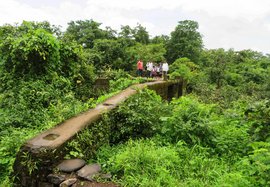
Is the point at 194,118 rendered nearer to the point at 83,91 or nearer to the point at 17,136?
the point at 17,136

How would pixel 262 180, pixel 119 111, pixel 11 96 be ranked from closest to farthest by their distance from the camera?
pixel 262 180
pixel 119 111
pixel 11 96

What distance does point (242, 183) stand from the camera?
3.48 meters

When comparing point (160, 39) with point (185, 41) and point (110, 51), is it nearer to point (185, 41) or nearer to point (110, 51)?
point (185, 41)

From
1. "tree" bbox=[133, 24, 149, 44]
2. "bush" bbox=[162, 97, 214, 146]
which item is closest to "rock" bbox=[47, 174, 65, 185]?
"bush" bbox=[162, 97, 214, 146]

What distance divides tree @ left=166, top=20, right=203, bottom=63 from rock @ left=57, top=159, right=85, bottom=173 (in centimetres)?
2710

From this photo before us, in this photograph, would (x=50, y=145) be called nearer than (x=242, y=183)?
No

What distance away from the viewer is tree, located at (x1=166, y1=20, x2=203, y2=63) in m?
30.1

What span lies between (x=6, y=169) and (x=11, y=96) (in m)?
3.53

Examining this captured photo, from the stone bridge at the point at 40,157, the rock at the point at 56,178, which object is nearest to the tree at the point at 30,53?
the stone bridge at the point at 40,157

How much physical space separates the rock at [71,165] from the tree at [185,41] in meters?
27.1

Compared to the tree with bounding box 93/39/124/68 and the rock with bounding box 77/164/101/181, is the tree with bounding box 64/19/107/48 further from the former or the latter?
the rock with bounding box 77/164/101/181

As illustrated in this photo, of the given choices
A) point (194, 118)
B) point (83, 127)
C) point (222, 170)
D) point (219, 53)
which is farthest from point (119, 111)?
point (219, 53)

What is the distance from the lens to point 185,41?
29.8m

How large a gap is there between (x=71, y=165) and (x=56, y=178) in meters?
0.32
